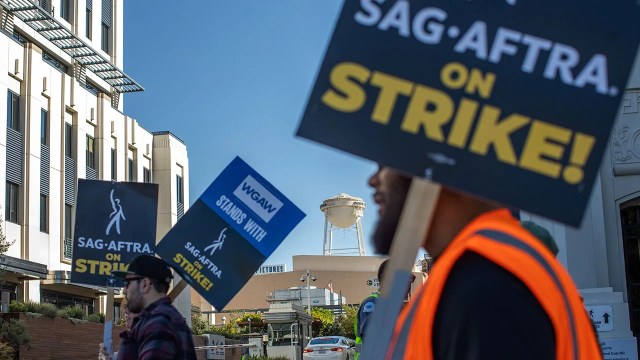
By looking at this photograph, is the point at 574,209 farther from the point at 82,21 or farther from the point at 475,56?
the point at 82,21

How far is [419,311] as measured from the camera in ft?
6.88

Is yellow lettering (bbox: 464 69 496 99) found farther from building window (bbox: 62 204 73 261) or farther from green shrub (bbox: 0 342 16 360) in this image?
building window (bbox: 62 204 73 261)

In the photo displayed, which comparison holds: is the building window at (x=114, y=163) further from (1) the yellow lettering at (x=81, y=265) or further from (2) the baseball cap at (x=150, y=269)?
(2) the baseball cap at (x=150, y=269)

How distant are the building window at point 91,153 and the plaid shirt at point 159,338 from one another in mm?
36490

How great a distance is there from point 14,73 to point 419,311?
33.9 metres

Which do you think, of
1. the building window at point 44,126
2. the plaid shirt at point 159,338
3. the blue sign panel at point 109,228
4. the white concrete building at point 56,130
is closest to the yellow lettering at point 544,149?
the plaid shirt at point 159,338

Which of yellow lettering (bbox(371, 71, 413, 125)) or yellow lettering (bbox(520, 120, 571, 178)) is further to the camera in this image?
yellow lettering (bbox(371, 71, 413, 125))

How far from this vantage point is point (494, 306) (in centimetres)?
195

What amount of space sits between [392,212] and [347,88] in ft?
1.17

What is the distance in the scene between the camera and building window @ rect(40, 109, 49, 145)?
1435 inches

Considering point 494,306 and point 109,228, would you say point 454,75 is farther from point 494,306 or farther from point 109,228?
point 109,228

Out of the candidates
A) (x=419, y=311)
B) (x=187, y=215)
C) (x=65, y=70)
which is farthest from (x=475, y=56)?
(x=65, y=70)

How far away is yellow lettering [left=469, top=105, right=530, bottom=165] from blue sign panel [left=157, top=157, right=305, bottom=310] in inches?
244

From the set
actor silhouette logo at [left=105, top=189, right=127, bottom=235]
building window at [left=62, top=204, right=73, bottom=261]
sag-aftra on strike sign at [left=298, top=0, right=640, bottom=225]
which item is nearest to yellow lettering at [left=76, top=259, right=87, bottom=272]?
actor silhouette logo at [left=105, top=189, right=127, bottom=235]
